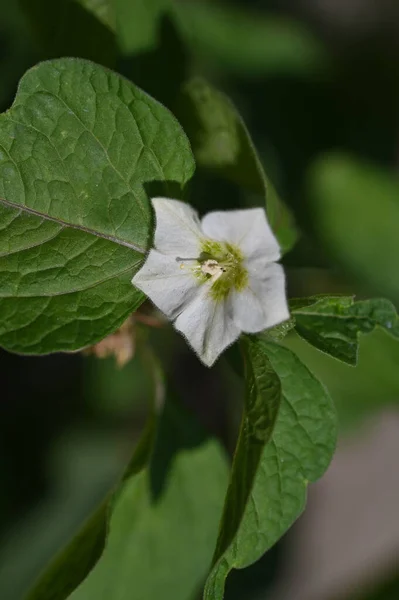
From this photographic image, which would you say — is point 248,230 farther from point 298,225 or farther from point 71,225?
point 298,225

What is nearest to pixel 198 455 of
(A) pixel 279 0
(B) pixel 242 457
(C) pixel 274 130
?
(B) pixel 242 457

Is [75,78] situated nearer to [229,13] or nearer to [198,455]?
[198,455]

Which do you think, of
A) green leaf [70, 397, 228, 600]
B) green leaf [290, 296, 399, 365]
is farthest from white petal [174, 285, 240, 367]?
green leaf [70, 397, 228, 600]

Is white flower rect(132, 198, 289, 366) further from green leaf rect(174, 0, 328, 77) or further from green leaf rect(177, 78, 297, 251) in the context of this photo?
green leaf rect(174, 0, 328, 77)

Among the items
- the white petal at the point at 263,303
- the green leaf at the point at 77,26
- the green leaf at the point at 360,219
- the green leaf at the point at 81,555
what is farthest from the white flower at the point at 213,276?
the green leaf at the point at 360,219

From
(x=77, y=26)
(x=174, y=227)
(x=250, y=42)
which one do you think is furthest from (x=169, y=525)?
(x=250, y=42)

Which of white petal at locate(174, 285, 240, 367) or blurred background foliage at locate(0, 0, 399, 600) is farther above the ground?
white petal at locate(174, 285, 240, 367)
